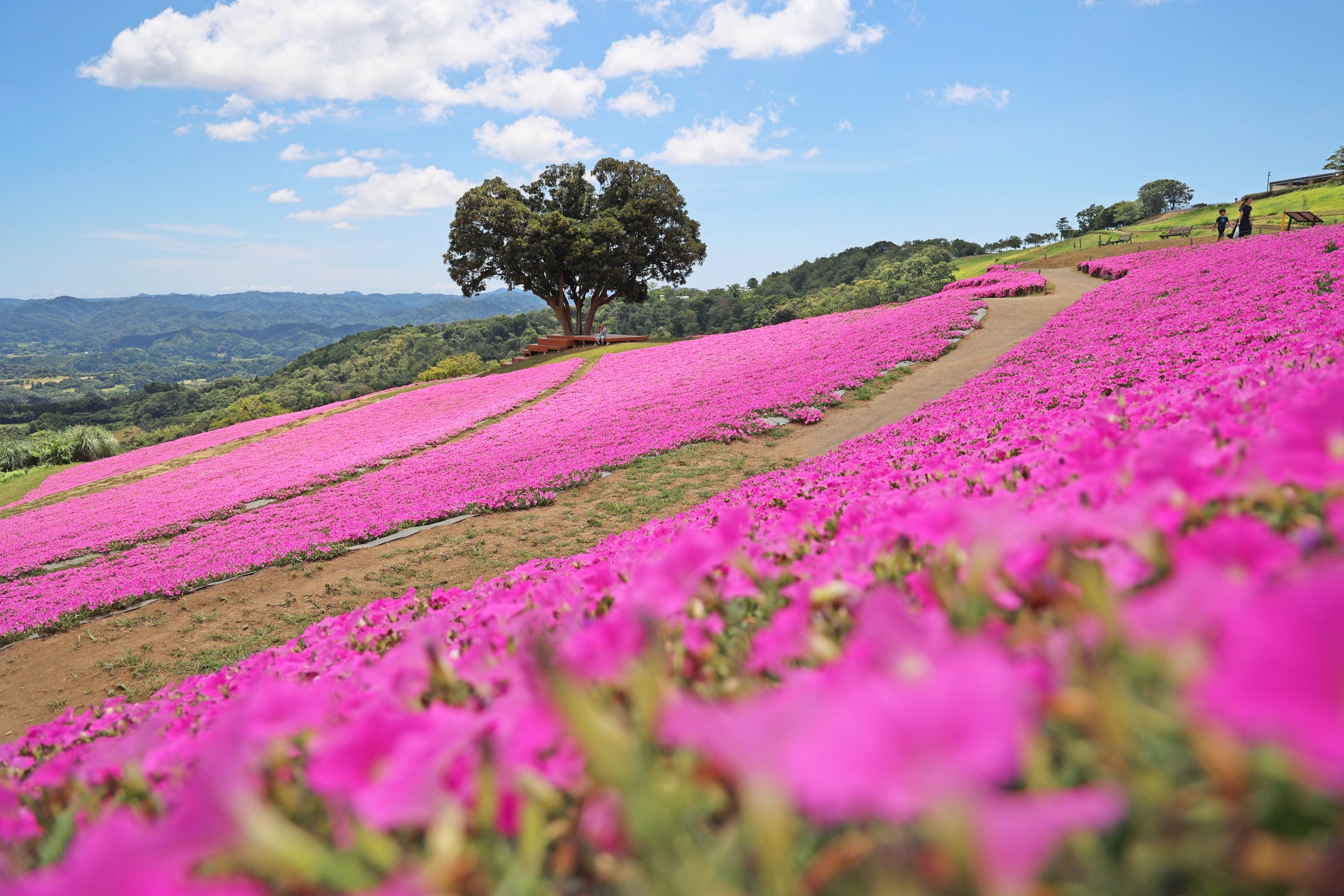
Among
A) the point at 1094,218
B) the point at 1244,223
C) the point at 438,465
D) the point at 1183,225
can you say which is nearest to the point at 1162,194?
the point at 1094,218

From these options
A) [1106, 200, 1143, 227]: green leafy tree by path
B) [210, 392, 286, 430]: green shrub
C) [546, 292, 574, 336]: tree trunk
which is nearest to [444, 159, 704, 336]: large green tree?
[546, 292, 574, 336]: tree trunk

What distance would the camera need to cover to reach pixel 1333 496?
106cm

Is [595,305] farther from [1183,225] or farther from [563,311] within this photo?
[1183,225]

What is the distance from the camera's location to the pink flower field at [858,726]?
61cm

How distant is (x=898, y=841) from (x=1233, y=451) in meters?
1.41

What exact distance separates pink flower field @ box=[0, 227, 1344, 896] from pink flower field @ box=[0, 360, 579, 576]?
18.2m

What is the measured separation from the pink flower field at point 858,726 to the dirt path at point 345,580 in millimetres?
8091

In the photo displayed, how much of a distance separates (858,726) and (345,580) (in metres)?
11.8

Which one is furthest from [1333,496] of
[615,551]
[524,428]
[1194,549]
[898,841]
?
[524,428]

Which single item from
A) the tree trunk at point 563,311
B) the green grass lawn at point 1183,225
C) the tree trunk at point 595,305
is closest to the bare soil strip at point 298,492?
the tree trunk at point 563,311

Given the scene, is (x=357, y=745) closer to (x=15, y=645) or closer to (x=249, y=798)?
(x=249, y=798)

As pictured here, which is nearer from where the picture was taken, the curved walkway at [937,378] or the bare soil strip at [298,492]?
the curved walkway at [937,378]

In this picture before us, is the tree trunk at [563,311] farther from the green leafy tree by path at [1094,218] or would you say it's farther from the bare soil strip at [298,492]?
the green leafy tree by path at [1094,218]

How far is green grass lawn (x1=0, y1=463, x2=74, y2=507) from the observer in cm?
2662
